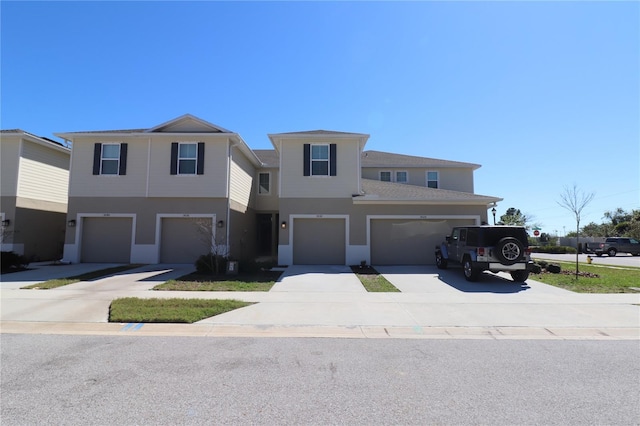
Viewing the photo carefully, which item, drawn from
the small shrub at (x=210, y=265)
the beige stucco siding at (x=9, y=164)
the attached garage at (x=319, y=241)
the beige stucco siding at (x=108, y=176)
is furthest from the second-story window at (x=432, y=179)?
the beige stucco siding at (x=9, y=164)

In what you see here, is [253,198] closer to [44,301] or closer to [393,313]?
[44,301]

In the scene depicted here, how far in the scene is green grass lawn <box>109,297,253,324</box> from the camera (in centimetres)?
633

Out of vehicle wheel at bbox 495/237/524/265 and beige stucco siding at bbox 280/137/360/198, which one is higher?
beige stucco siding at bbox 280/137/360/198

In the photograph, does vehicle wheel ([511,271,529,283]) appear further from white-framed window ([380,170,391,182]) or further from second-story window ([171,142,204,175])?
second-story window ([171,142,204,175])

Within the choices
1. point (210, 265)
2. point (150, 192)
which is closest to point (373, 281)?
point (210, 265)

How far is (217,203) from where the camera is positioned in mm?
14875

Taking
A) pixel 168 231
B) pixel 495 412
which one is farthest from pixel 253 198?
pixel 495 412

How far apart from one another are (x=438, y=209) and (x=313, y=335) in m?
11.3

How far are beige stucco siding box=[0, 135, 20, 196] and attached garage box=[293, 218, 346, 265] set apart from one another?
12940 mm

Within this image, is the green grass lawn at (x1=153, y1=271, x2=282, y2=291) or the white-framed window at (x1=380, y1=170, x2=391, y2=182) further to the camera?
the white-framed window at (x1=380, y1=170, x2=391, y2=182)

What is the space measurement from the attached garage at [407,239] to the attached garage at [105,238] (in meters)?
11.3

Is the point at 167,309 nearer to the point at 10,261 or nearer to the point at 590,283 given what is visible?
the point at 10,261

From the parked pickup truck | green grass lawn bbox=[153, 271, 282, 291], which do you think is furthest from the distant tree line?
green grass lawn bbox=[153, 271, 282, 291]

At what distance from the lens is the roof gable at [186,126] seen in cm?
1506
